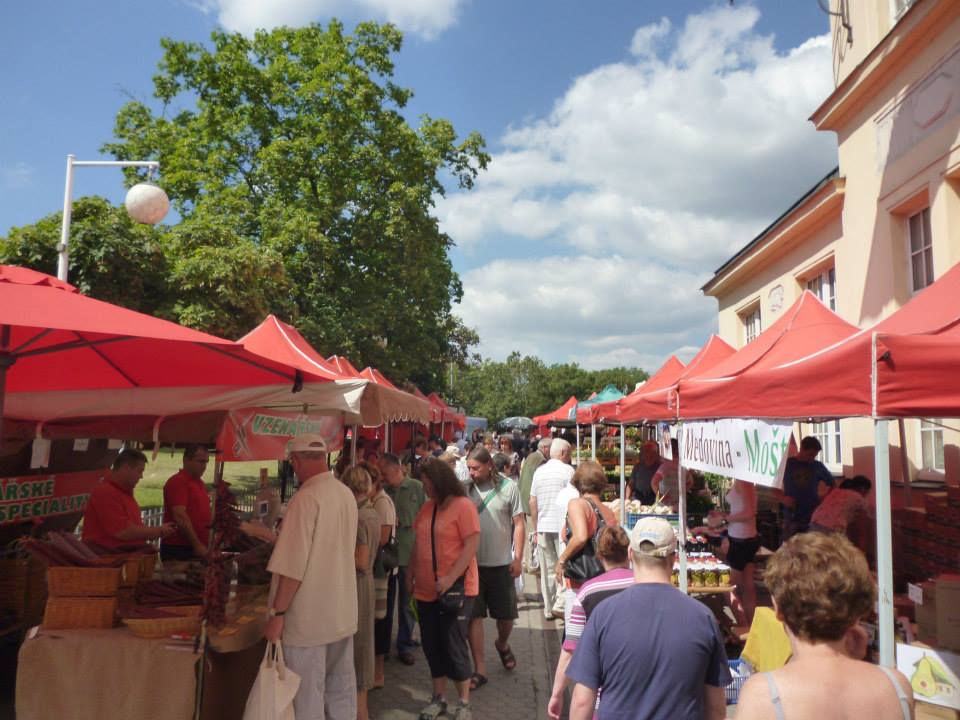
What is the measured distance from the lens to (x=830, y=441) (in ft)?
39.2

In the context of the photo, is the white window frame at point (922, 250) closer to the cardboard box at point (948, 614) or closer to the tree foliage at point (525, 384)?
the cardboard box at point (948, 614)

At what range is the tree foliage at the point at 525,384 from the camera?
9050 centimetres

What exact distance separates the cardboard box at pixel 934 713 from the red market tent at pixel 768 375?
157cm

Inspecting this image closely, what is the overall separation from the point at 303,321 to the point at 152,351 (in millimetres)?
14030

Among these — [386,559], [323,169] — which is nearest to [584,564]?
[386,559]

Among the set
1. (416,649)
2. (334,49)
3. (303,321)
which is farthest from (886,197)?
(334,49)

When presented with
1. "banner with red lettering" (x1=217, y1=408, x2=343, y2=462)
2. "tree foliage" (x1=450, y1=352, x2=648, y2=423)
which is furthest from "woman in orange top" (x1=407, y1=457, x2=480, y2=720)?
"tree foliage" (x1=450, y1=352, x2=648, y2=423)

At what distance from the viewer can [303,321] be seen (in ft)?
60.6

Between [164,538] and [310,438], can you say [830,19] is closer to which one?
[310,438]

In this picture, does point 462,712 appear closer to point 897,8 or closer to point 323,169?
point 897,8

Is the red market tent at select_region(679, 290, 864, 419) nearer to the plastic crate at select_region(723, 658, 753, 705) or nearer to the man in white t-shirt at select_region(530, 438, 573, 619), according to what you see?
the plastic crate at select_region(723, 658, 753, 705)

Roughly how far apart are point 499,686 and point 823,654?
4240mm

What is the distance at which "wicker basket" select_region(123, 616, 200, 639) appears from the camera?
3.99 meters

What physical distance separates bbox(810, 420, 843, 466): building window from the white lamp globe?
36.4 ft
